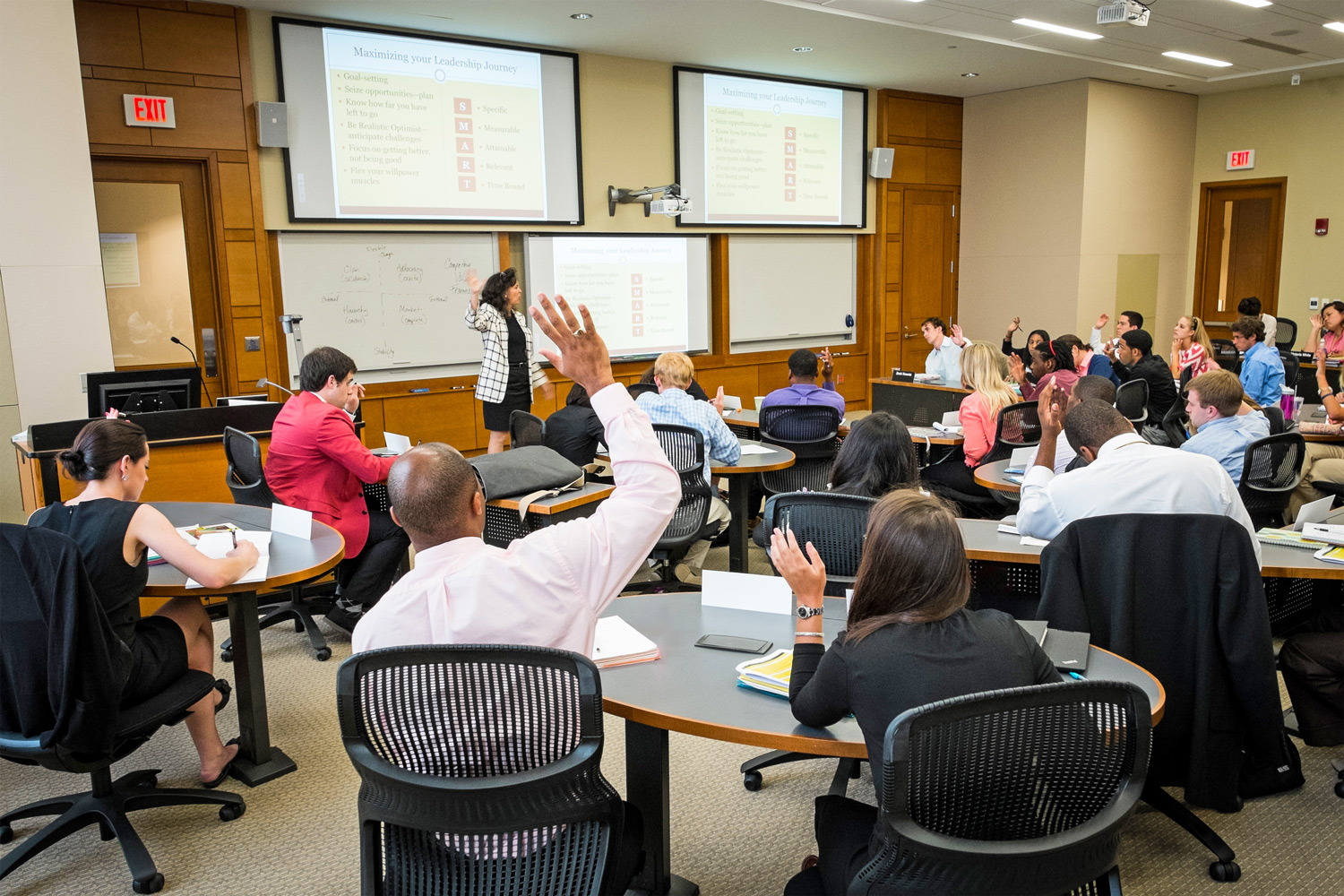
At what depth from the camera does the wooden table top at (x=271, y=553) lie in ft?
9.18

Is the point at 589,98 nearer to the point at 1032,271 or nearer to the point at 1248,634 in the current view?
the point at 1032,271

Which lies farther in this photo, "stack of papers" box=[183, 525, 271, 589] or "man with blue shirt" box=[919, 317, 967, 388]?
"man with blue shirt" box=[919, 317, 967, 388]

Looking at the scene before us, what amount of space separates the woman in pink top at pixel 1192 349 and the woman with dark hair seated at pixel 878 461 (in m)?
4.52

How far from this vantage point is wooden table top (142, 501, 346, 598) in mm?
2797

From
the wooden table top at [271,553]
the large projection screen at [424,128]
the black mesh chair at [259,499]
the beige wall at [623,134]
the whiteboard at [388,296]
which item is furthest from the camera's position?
the beige wall at [623,134]

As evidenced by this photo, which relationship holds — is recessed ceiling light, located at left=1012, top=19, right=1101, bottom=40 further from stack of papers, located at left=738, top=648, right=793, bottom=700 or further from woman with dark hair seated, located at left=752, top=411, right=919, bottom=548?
stack of papers, located at left=738, top=648, right=793, bottom=700

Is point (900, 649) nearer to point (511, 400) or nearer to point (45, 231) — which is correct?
point (511, 400)

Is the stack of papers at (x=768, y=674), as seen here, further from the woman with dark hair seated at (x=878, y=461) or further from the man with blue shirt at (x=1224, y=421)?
the man with blue shirt at (x=1224, y=421)

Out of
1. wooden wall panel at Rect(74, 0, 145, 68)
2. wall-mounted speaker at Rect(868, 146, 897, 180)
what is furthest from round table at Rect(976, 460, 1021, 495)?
wall-mounted speaker at Rect(868, 146, 897, 180)

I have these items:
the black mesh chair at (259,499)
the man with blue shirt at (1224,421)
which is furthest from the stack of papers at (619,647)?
the man with blue shirt at (1224,421)

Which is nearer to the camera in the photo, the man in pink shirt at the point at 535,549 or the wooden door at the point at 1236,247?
the man in pink shirt at the point at 535,549

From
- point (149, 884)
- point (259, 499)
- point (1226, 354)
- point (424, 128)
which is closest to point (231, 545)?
point (149, 884)

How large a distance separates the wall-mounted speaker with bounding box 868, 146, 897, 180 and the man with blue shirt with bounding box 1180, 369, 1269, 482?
685 centimetres

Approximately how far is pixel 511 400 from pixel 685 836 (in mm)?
4381
